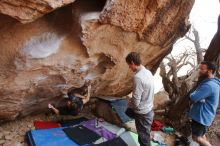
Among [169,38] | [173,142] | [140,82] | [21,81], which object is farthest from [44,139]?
[169,38]

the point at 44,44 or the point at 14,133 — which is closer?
the point at 44,44

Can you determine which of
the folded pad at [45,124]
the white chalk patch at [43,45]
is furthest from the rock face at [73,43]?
the folded pad at [45,124]

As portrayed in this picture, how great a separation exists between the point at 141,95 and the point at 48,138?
2244 mm

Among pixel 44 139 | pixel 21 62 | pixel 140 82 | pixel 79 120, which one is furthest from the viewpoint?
pixel 79 120

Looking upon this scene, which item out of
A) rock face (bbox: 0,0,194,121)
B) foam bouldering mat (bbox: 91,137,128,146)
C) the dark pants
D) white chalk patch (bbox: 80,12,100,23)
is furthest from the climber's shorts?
white chalk patch (bbox: 80,12,100,23)

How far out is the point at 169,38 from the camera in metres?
6.95

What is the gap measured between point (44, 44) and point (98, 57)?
126cm

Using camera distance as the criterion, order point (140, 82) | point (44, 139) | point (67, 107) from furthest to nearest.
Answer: point (67, 107) → point (44, 139) → point (140, 82)

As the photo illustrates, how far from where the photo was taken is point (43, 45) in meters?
5.44

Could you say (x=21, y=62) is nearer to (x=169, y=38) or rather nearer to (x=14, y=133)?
(x=14, y=133)

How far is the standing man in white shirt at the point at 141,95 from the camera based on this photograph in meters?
4.71

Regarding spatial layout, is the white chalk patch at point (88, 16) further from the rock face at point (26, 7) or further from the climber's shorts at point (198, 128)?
the climber's shorts at point (198, 128)

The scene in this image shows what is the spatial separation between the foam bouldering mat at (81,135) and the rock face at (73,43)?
829mm

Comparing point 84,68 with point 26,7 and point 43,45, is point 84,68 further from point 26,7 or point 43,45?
point 26,7
